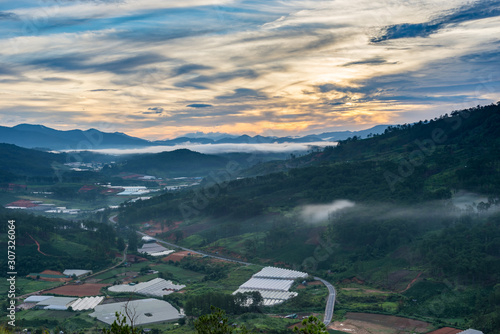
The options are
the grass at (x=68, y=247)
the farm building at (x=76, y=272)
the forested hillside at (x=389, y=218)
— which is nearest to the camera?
the forested hillside at (x=389, y=218)

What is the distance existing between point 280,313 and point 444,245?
36492mm

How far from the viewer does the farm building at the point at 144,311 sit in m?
65.9

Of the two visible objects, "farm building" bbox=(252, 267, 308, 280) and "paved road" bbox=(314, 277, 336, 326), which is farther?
"farm building" bbox=(252, 267, 308, 280)

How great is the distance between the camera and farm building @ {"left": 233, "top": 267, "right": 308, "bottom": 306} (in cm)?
7624

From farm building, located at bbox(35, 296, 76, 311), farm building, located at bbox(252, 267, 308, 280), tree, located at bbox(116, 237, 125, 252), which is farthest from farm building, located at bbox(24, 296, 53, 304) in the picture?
tree, located at bbox(116, 237, 125, 252)

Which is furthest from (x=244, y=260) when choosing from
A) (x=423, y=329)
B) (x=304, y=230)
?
(x=423, y=329)

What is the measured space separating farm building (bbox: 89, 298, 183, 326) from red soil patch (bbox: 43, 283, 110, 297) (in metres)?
9.79

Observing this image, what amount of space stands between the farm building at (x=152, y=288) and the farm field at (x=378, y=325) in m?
33.2

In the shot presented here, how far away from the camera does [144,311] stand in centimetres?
6988

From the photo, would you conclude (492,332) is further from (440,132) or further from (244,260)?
(440,132)

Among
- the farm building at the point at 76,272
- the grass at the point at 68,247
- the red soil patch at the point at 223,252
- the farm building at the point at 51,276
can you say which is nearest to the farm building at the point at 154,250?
the red soil patch at the point at 223,252

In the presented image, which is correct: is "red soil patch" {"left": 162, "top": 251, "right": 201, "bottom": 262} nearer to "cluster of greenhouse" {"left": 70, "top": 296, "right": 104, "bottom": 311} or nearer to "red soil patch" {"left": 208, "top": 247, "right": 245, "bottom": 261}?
"red soil patch" {"left": 208, "top": 247, "right": 245, "bottom": 261}

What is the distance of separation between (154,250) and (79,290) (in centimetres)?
3544

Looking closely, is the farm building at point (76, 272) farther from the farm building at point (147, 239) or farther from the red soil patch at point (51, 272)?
the farm building at point (147, 239)
